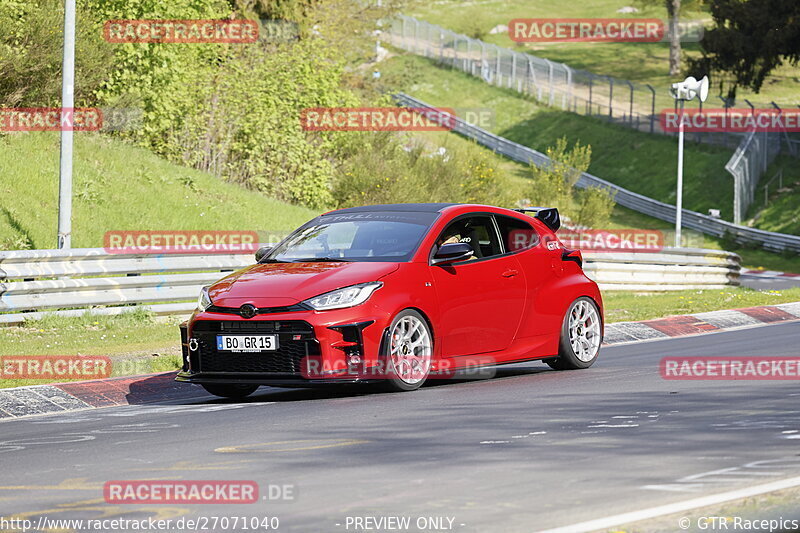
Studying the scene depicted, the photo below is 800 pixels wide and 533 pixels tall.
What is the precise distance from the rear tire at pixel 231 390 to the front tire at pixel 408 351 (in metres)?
1.37

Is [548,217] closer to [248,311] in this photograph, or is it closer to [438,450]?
[248,311]

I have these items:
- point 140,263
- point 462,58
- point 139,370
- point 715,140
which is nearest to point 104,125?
point 140,263

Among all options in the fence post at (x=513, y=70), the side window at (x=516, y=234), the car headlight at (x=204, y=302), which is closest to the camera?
the car headlight at (x=204, y=302)

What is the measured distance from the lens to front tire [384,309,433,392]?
1083 centimetres

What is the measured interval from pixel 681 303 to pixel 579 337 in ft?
26.4

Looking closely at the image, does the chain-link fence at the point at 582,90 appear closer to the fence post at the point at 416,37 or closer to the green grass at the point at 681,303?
the fence post at the point at 416,37

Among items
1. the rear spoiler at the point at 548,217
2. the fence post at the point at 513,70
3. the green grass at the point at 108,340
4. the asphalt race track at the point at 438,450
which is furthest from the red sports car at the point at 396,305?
the fence post at the point at 513,70

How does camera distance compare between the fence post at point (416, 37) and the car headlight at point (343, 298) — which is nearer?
the car headlight at point (343, 298)

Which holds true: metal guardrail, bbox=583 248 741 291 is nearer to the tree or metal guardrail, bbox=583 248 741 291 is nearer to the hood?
the hood

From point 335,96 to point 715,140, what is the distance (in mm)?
24965

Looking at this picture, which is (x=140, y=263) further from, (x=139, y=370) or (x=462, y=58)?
(x=462, y=58)

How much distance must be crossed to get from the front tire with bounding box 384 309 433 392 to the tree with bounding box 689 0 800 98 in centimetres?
4387

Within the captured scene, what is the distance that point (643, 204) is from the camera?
57094mm

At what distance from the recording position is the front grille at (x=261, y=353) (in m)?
10.5
